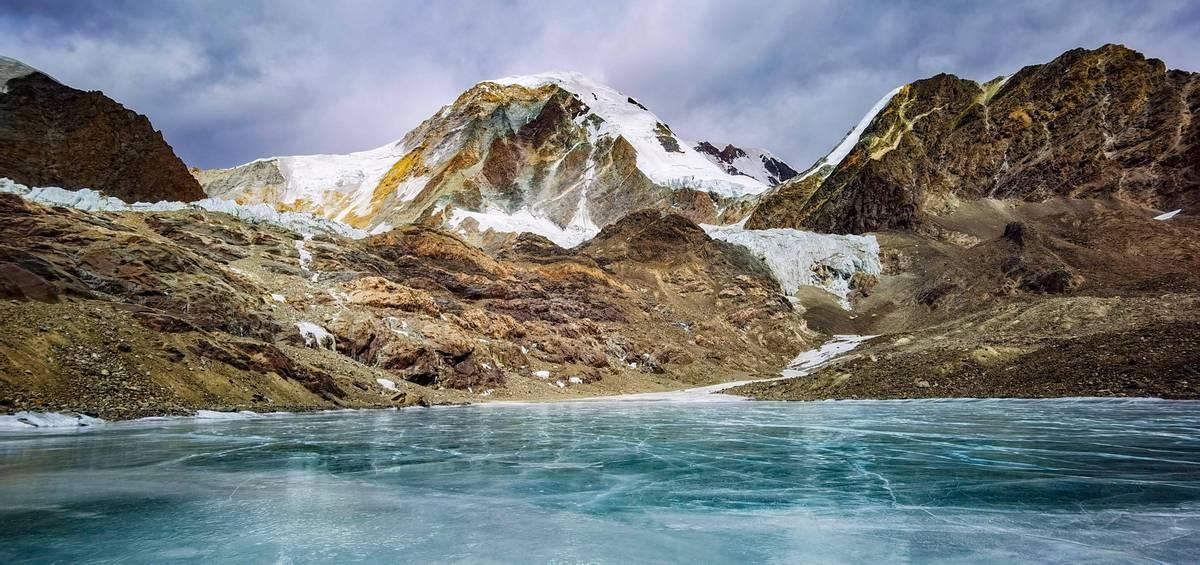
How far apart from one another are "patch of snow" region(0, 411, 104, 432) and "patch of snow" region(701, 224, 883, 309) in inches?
3253

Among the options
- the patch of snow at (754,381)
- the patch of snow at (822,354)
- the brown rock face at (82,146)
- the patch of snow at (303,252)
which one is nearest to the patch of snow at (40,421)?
the patch of snow at (754,381)

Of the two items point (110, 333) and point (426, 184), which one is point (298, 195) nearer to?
point (426, 184)

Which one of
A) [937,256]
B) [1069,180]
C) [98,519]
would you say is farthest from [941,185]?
[98,519]

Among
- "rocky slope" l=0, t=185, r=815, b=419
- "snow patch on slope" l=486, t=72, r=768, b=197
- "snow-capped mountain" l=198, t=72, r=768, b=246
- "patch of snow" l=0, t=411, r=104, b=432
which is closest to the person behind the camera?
"patch of snow" l=0, t=411, r=104, b=432

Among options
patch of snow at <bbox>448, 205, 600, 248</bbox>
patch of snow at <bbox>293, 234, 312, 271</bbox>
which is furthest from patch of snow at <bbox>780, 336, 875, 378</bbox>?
patch of snow at <bbox>448, 205, 600, 248</bbox>

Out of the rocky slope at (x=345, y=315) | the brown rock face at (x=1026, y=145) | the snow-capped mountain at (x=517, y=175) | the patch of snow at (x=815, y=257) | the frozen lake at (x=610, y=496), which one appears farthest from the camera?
the snow-capped mountain at (x=517, y=175)

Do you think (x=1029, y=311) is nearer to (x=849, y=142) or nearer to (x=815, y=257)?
(x=815, y=257)

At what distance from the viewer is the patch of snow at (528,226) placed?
125 m

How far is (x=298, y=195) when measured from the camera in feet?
570

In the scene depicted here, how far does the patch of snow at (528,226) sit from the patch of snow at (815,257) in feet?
132

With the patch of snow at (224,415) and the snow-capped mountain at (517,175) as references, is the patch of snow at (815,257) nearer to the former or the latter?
the snow-capped mountain at (517,175)

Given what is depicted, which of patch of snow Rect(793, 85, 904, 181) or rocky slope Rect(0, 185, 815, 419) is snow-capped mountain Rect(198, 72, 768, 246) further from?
rocky slope Rect(0, 185, 815, 419)

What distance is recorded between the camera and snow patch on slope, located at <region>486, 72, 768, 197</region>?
148000 millimetres

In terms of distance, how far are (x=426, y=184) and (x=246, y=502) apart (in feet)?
506
